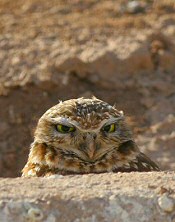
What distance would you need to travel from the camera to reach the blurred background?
1038 cm

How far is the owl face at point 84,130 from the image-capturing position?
7.70 metres

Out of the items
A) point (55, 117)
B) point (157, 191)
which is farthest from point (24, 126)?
point (157, 191)

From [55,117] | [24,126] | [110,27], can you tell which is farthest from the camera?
[110,27]

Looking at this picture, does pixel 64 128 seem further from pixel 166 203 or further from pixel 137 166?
pixel 166 203

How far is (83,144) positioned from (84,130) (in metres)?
0.11

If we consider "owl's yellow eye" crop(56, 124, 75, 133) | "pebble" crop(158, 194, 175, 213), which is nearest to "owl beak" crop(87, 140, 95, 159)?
"owl's yellow eye" crop(56, 124, 75, 133)

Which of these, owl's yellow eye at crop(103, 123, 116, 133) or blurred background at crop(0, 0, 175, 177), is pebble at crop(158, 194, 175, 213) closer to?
owl's yellow eye at crop(103, 123, 116, 133)

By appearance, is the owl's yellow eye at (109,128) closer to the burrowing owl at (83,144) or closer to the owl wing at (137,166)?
the burrowing owl at (83,144)

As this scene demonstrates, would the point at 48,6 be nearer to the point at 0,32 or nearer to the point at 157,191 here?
the point at 0,32

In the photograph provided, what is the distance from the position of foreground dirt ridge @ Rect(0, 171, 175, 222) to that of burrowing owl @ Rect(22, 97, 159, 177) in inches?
77.1

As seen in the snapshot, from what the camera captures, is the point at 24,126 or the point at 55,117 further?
the point at 24,126

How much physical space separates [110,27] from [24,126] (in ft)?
5.19

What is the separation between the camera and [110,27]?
11188 millimetres

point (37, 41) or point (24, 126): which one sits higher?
point (37, 41)
